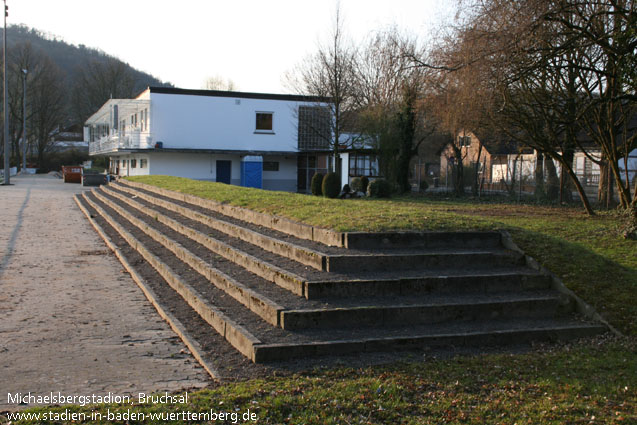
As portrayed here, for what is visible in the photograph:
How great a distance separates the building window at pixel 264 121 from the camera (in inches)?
1639

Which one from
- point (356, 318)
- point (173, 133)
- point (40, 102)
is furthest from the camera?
point (40, 102)

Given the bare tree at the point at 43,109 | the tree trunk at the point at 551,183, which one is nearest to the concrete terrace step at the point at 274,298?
the tree trunk at the point at 551,183

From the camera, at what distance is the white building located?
128 ft

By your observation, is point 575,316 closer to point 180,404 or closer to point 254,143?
point 180,404

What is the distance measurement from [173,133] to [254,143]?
229 inches

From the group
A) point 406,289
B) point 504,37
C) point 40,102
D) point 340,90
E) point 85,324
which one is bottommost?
point 85,324

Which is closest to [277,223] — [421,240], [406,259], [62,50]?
[421,240]

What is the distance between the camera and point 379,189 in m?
26.5

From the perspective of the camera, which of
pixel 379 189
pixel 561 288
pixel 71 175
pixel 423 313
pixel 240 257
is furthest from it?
pixel 71 175

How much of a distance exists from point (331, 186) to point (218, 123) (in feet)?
52.9

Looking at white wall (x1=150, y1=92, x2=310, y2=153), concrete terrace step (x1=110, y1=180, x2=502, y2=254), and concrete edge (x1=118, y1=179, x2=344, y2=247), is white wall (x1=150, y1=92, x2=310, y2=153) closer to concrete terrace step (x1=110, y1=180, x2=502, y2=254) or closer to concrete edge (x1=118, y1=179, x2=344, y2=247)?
concrete edge (x1=118, y1=179, x2=344, y2=247)

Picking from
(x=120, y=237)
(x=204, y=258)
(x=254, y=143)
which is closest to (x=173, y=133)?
(x=254, y=143)

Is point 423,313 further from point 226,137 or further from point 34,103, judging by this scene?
point 34,103

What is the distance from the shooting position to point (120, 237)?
584 inches
